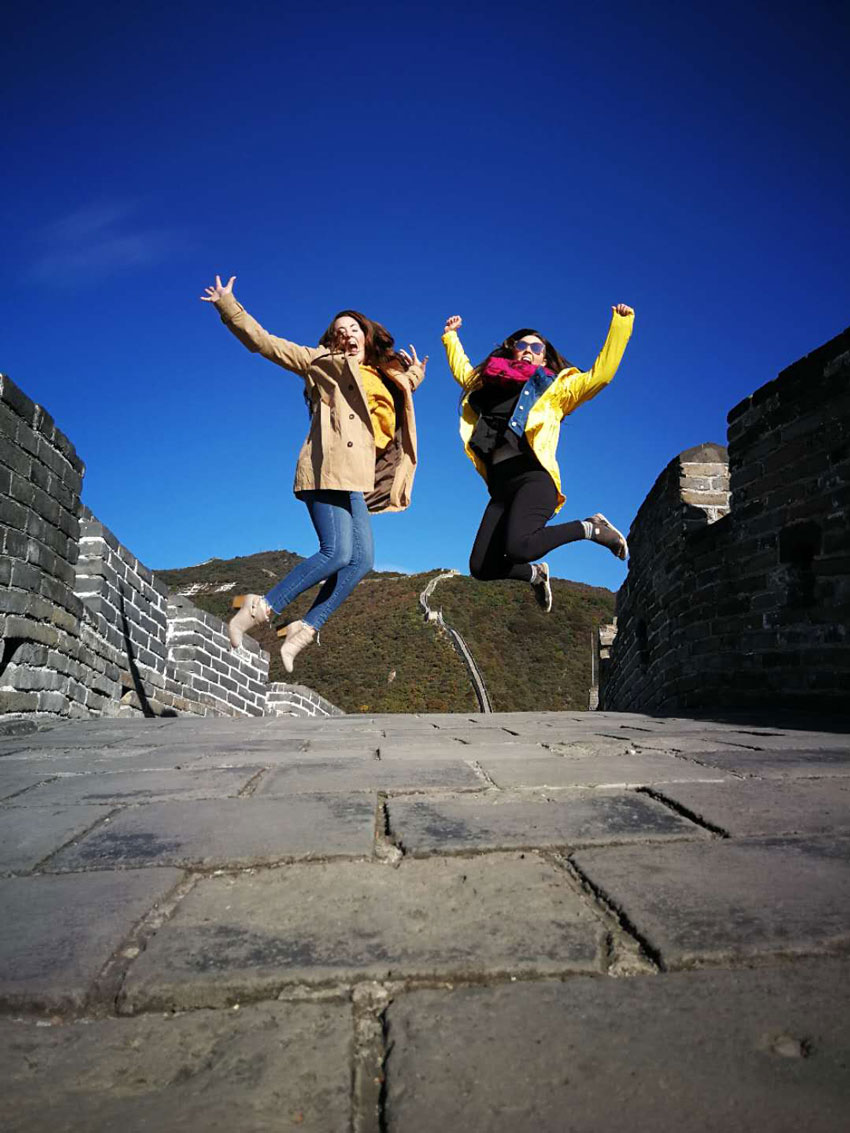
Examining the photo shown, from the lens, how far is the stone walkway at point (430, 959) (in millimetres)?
714

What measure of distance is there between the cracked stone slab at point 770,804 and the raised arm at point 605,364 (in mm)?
3276

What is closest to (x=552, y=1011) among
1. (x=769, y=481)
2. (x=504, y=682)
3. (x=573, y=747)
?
(x=573, y=747)

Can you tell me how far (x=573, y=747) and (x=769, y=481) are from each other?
10.9 feet

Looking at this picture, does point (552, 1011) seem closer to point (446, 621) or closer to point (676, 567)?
point (676, 567)

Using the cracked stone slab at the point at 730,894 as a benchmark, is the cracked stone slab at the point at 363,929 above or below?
below

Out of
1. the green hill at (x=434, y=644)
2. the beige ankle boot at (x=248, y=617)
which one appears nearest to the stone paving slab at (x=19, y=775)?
the beige ankle boot at (x=248, y=617)

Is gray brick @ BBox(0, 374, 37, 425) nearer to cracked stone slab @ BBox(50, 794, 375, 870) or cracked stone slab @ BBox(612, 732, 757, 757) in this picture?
cracked stone slab @ BBox(50, 794, 375, 870)

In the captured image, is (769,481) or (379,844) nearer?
(379,844)

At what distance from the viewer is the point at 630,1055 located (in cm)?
77

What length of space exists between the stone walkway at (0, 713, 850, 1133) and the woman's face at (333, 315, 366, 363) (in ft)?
11.3

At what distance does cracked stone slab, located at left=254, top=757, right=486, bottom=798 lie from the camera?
201cm

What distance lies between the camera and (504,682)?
39719mm

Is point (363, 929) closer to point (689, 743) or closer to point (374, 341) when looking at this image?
point (689, 743)

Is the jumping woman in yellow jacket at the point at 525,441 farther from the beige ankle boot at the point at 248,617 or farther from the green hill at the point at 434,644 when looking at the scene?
the green hill at the point at 434,644
